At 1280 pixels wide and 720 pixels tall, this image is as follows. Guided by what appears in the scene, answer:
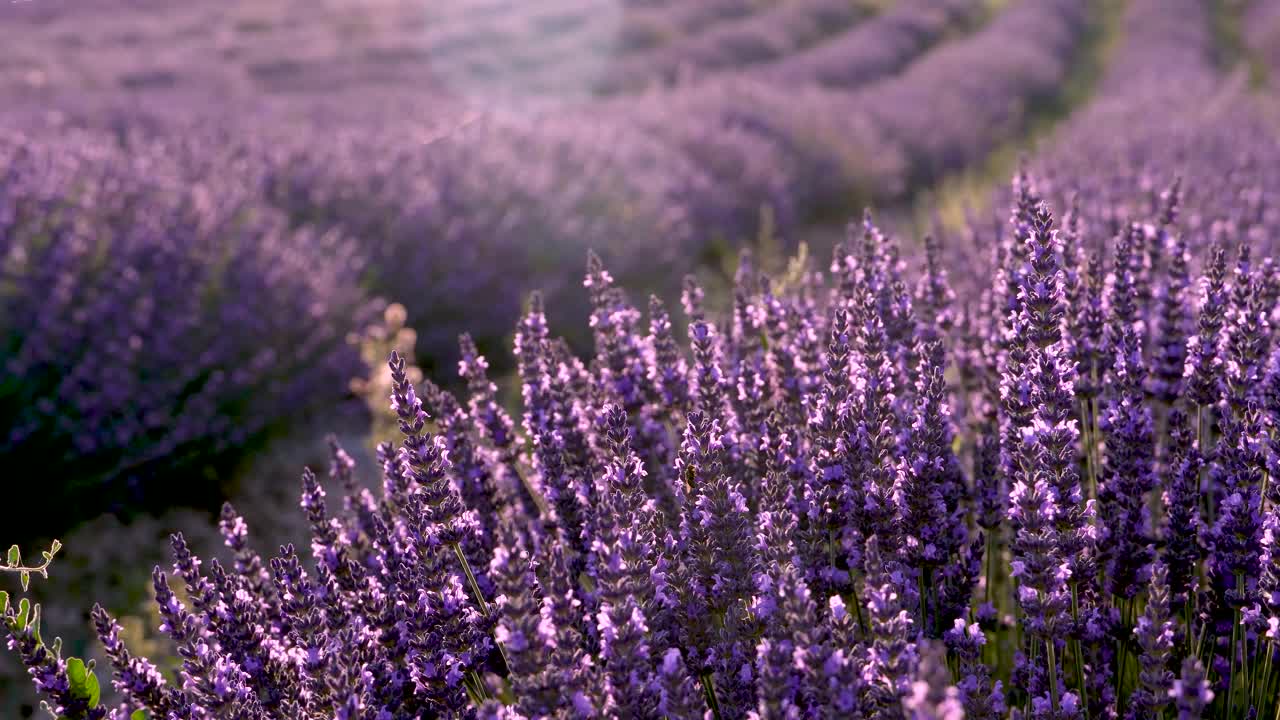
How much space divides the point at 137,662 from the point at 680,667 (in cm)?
99

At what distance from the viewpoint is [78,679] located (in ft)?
5.47

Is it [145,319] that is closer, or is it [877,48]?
[145,319]

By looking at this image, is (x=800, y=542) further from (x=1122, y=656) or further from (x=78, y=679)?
(x=78, y=679)

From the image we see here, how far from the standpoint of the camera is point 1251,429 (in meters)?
1.71

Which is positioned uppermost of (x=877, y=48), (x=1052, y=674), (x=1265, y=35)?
(x=877, y=48)

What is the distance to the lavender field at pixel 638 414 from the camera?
163 centimetres

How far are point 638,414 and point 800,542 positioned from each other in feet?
2.14

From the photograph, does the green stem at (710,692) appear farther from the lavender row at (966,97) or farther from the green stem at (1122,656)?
the lavender row at (966,97)

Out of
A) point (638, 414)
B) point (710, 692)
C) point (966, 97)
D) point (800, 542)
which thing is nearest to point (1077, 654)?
point (800, 542)

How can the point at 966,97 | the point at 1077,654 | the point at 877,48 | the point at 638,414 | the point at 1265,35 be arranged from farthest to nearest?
the point at 877,48 → the point at 1265,35 → the point at 966,97 → the point at 638,414 → the point at 1077,654

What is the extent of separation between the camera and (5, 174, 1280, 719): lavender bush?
4.85 feet

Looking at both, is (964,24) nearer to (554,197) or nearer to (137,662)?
(554,197)

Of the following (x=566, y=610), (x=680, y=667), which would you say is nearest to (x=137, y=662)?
(x=566, y=610)

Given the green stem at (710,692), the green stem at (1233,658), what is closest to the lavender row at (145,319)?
the green stem at (710,692)
